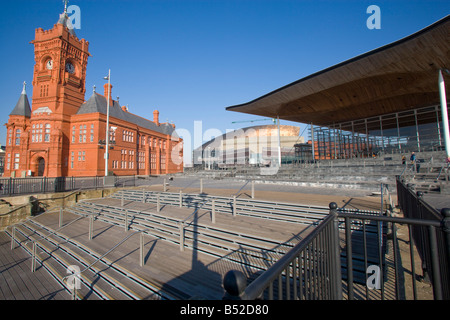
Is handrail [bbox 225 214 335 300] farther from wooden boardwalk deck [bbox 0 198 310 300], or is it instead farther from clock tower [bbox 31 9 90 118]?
clock tower [bbox 31 9 90 118]

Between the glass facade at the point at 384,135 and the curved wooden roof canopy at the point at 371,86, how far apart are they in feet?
4.40

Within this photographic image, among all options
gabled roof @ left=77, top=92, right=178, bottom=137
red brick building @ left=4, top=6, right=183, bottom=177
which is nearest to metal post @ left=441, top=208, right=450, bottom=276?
red brick building @ left=4, top=6, right=183, bottom=177

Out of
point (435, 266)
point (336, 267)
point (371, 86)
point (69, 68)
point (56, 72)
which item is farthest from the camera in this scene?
point (69, 68)

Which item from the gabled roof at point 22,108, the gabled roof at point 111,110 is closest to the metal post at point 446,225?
the gabled roof at point 111,110

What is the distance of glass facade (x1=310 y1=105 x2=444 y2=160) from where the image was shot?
28547mm

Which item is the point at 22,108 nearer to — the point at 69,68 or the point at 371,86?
the point at 69,68

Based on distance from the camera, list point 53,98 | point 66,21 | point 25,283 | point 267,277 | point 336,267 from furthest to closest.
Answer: point 66,21 → point 53,98 → point 25,283 → point 336,267 → point 267,277

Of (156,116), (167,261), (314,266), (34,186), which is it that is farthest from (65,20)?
(314,266)

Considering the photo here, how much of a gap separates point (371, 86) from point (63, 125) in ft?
153

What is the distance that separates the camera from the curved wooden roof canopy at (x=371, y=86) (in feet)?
54.7

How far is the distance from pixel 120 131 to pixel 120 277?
3982 cm

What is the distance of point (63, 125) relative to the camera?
38688mm

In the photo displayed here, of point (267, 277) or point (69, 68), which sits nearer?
point (267, 277)
